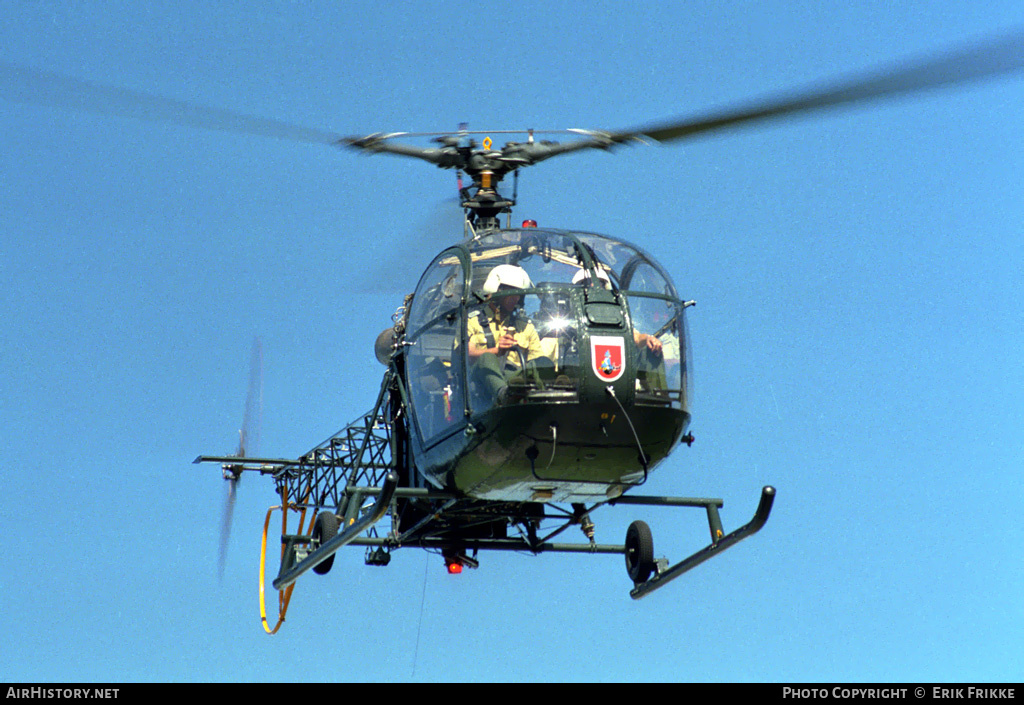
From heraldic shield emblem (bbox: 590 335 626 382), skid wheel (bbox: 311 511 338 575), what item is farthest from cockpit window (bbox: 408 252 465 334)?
skid wheel (bbox: 311 511 338 575)

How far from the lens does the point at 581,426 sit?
52.1 feet

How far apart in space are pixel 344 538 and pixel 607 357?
13.5 ft

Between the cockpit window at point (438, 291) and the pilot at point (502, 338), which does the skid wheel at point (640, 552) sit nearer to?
the pilot at point (502, 338)

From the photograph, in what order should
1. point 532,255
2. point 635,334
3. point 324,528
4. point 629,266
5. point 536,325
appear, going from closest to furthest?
point 536,325 → point 635,334 → point 532,255 → point 629,266 → point 324,528

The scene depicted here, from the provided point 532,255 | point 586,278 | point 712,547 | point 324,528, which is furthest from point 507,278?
point 324,528

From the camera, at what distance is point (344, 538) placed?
17.5m

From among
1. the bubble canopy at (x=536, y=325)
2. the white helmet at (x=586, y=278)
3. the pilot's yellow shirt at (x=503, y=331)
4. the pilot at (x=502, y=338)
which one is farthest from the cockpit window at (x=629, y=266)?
the pilot's yellow shirt at (x=503, y=331)

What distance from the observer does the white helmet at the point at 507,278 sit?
53.8 feet

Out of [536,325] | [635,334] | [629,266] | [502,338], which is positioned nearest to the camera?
[536,325]

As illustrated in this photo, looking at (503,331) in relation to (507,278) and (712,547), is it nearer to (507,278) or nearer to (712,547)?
(507,278)

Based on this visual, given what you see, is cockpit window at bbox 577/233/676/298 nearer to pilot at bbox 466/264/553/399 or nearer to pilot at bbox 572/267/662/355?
pilot at bbox 572/267/662/355

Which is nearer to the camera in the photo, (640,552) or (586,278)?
(586,278)

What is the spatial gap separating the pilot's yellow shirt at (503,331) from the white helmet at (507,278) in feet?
1.21
